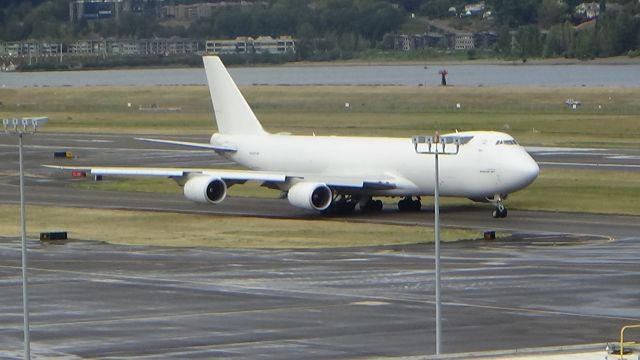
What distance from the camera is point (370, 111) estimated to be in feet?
455

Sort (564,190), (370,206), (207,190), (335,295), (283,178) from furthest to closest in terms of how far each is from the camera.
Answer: (564,190) → (370,206) → (207,190) → (283,178) → (335,295)

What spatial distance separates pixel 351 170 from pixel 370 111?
7327cm

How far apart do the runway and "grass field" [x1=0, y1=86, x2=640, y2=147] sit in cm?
4590

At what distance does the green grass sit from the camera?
65312mm

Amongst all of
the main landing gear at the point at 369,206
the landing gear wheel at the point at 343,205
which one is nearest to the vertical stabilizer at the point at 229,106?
the landing gear wheel at the point at 343,205

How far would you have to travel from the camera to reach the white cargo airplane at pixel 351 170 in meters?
61.8

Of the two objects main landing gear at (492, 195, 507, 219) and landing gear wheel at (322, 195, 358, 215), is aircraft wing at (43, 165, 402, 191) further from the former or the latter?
main landing gear at (492, 195, 507, 219)

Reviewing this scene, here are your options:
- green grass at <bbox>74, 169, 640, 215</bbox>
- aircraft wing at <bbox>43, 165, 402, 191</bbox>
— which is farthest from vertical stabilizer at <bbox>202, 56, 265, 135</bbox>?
aircraft wing at <bbox>43, 165, 402, 191</bbox>

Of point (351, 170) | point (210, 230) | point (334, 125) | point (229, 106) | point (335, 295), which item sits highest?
point (229, 106)

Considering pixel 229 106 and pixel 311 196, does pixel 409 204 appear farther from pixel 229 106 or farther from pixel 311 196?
pixel 229 106

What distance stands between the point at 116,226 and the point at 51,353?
2755 cm

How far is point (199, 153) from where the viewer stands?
99.5 m

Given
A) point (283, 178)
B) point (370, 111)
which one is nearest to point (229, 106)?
point (283, 178)

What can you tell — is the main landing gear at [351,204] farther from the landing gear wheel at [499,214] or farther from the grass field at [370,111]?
the grass field at [370,111]
